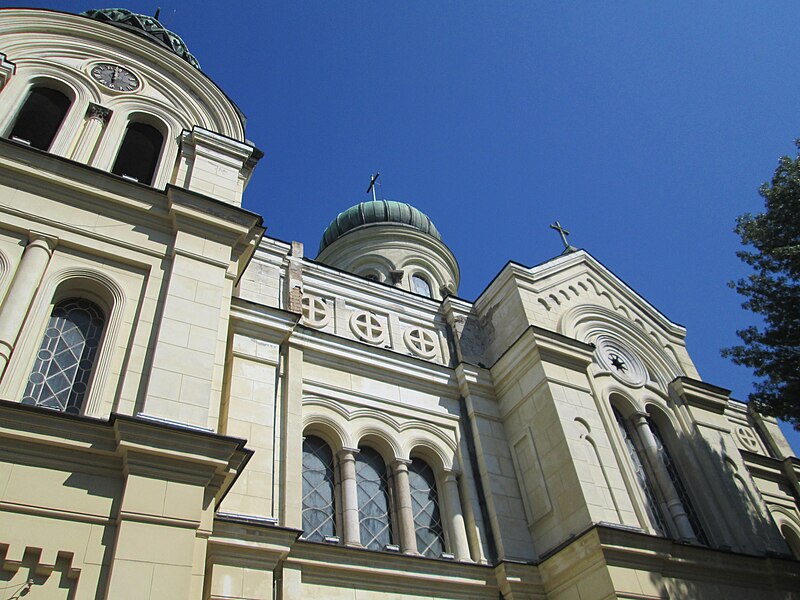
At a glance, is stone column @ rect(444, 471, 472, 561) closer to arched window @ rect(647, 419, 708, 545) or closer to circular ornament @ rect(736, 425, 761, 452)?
arched window @ rect(647, 419, 708, 545)

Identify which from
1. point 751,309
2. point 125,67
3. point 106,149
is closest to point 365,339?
point 106,149

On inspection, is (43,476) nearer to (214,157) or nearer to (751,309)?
(214,157)

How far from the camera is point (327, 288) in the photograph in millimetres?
15102

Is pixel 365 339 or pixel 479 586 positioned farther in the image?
pixel 365 339

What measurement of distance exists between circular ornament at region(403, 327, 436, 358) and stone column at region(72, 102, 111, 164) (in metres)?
7.43

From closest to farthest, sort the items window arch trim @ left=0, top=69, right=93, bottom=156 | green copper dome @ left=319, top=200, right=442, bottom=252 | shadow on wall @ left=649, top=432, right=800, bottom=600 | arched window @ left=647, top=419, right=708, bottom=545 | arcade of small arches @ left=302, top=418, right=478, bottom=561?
arcade of small arches @ left=302, top=418, right=478, bottom=561
window arch trim @ left=0, top=69, right=93, bottom=156
shadow on wall @ left=649, top=432, right=800, bottom=600
arched window @ left=647, top=419, right=708, bottom=545
green copper dome @ left=319, top=200, right=442, bottom=252

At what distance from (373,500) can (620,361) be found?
730 centimetres

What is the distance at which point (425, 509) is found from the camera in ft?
42.2

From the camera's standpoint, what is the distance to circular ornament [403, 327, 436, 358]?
15273 millimetres

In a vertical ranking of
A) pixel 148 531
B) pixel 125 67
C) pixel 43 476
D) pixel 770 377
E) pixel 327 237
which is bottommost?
pixel 148 531

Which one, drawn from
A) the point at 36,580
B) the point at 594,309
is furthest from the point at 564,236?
the point at 36,580

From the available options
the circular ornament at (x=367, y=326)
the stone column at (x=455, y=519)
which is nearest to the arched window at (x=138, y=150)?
the circular ornament at (x=367, y=326)

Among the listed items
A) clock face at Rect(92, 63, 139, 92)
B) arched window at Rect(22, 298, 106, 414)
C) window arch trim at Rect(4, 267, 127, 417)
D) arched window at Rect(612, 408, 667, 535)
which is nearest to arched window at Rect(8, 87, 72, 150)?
clock face at Rect(92, 63, 139, 92)

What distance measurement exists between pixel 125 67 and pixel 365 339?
7.80 metres
